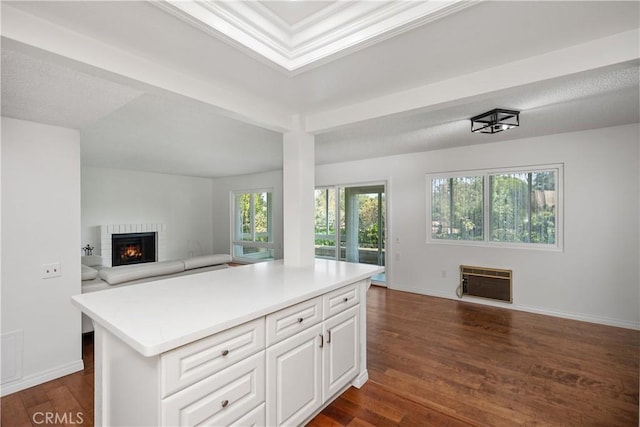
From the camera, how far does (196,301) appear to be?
1.59m

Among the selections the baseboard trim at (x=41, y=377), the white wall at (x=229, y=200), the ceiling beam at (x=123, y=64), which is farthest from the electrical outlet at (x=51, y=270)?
the white wall at (x=229, y=200)

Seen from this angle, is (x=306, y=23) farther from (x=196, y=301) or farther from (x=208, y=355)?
(x=208, y=355)

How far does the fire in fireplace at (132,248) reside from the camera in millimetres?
6285

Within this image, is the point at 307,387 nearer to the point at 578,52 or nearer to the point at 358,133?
the point at 578,52

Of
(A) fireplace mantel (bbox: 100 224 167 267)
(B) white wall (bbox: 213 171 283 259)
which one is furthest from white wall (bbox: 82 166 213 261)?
(B) white wall (bbox: 213 171 283 259)

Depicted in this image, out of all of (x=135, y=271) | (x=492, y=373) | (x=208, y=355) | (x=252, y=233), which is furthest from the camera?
(x=252, y=233)

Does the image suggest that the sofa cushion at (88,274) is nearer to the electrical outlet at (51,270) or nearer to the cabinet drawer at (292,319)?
the electrical outlet at (51,270)

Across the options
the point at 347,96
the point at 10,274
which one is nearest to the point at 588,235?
the point at 347,96

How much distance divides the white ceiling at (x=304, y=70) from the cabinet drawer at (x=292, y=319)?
1.44 metres

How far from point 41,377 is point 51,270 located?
0.85 meters

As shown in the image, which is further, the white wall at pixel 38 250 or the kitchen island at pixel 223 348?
the white wall at pixel 38 250

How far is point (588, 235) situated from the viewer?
146 inches

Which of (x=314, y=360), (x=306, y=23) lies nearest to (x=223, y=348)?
(x=314, y=360)

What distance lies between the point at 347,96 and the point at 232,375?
196 cm
